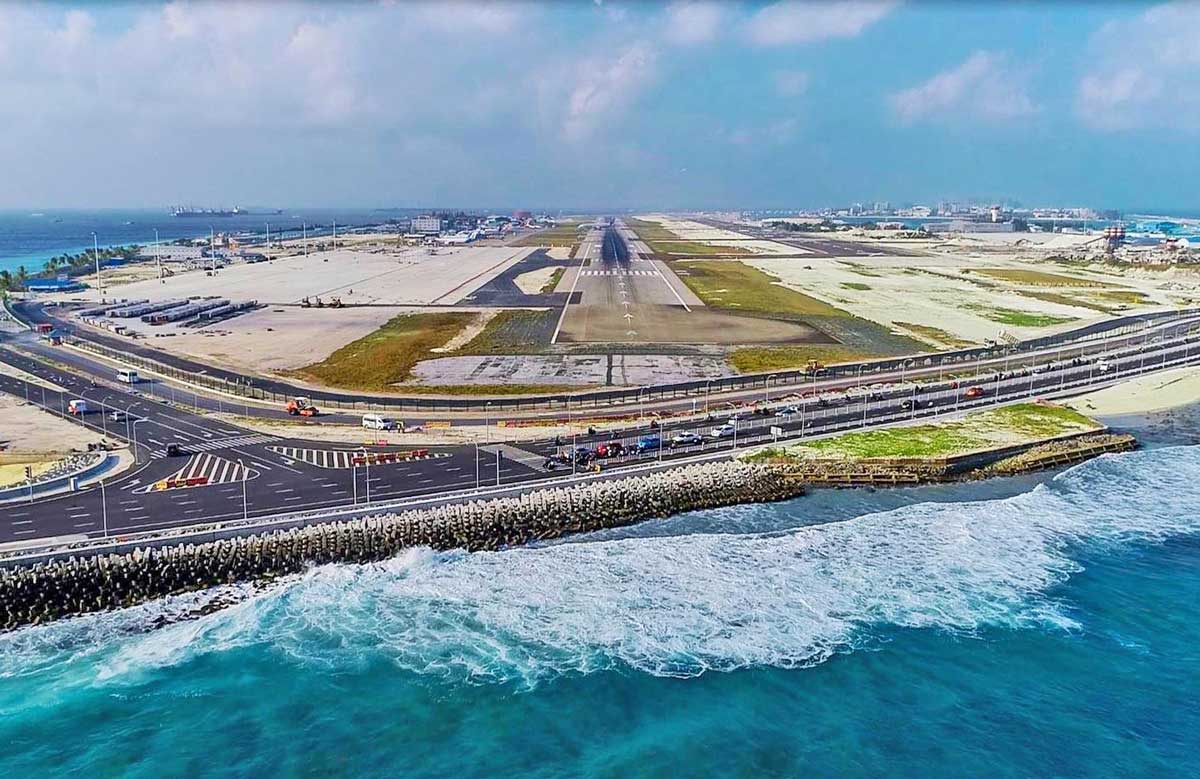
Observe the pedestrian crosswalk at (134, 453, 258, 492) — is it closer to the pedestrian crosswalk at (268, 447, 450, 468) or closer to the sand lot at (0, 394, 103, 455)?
the pedestrian crosswalk at (268, 447, 450, 468)

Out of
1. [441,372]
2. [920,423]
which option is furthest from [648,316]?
[920,423]

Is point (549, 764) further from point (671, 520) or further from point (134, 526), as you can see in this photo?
point (134, 526)

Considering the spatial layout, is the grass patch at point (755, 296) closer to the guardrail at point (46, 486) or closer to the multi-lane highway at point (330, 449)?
the multi-lane highway at point (330, 449)

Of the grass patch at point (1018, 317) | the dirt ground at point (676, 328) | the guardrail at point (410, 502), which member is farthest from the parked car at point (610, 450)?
the grass patch at point (1018, 317)

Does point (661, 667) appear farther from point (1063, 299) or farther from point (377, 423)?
point (1063, 299)

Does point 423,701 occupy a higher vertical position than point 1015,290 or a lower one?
lower

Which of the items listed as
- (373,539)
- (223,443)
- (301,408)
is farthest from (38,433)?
(373,539)

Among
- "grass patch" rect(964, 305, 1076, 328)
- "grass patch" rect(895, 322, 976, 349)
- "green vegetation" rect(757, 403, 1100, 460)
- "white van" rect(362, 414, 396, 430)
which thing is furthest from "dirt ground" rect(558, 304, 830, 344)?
"white van" rect(362, 414, 396, 430)
